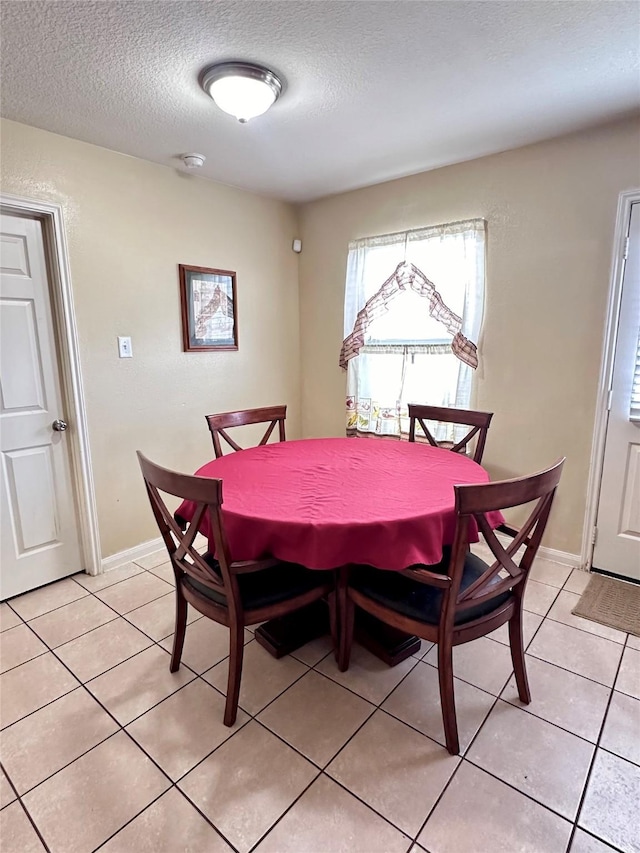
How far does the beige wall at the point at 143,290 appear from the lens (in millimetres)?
2312

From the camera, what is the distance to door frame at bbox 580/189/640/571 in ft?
7.24

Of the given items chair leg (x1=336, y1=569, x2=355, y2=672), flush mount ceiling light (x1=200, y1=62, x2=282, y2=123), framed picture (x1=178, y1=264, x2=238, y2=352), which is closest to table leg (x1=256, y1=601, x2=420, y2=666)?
chair leg (x1=336, y1=569, x2=355, y2=672)

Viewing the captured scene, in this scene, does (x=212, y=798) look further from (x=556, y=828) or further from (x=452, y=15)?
(x=452, y=15)

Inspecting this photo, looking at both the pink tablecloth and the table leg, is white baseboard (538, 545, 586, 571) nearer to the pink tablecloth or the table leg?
the pink tablecloth

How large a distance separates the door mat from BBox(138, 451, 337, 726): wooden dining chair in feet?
4.46

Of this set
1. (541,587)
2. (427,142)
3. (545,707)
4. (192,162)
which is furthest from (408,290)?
(545,707)

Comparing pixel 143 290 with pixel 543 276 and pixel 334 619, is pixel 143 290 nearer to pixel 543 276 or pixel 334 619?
pixel 334 619

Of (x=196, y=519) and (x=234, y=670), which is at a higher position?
(x=196, y=519)

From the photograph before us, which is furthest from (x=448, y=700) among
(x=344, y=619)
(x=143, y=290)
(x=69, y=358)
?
(x=143, y=290)

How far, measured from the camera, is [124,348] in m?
2.58

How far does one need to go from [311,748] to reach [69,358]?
2.11 meters

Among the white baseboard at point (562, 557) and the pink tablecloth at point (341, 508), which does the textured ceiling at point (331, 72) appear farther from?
the white baseboard at point (562, 557)

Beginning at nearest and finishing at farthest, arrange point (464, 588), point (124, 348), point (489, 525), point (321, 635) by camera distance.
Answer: point (489, 525)
point (464, 588)
point (321, 635)
point (124, 348)

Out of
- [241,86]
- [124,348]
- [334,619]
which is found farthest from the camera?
[124,348]
